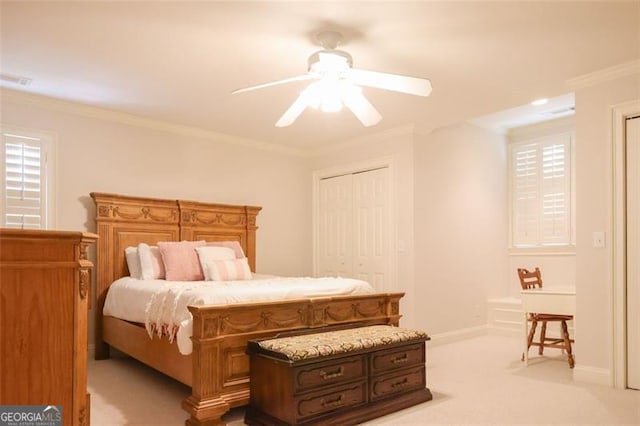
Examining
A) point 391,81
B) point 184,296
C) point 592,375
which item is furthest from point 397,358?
point 391,81

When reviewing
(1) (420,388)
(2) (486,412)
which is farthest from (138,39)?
(2) (486,412)

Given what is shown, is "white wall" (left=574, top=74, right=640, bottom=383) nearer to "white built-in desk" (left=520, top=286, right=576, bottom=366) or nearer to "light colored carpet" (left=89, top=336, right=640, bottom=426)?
"light colored carpet" (left=89, top=336, right=640, bottom=426)

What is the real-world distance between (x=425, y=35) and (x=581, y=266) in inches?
86.4

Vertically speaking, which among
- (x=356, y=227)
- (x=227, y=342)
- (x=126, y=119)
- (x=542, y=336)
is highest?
(x=126, y=119)

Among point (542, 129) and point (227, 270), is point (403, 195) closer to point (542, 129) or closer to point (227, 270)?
point (227, 270)

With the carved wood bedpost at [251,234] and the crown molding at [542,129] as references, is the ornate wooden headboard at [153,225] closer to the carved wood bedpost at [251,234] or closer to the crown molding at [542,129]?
the carved wood bedpost at [251,234]

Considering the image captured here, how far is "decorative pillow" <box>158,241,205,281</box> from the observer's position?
4.14 m

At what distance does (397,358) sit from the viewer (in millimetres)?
3010

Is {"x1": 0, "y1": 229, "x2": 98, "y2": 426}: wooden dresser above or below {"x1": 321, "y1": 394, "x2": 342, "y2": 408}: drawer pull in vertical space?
above

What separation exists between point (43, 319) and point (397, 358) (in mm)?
2188

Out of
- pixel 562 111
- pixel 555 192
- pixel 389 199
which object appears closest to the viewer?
pixel 389 199

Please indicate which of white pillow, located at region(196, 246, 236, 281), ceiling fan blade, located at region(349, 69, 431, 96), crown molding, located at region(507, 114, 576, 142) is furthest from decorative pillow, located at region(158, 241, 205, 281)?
crown molding, located at region(507, 114, 576, 142)

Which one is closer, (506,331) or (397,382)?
(397,382)

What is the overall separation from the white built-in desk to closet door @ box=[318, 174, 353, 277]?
2.08 meters
